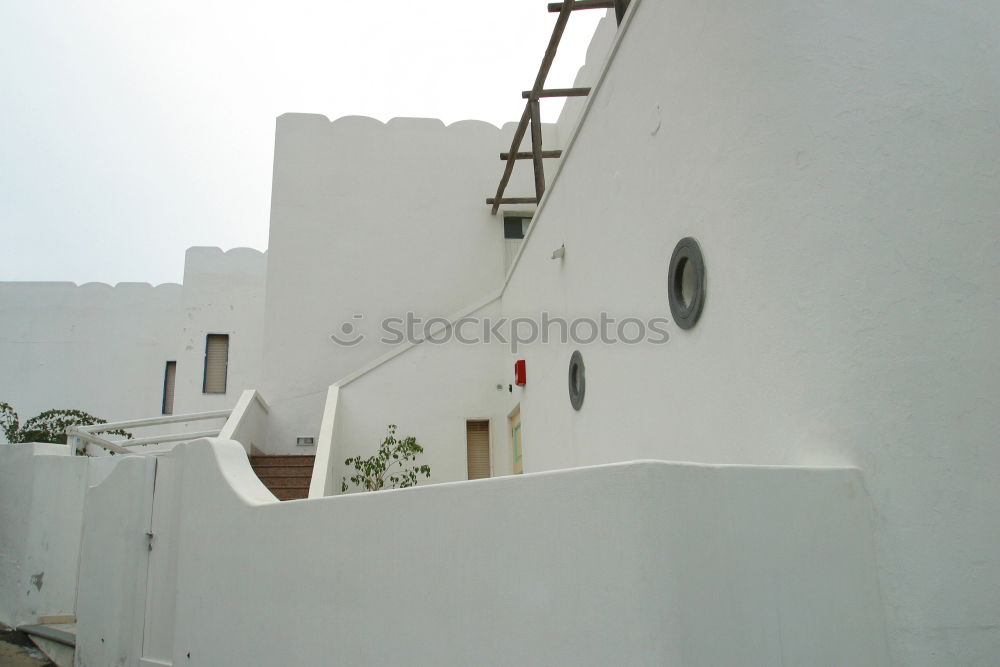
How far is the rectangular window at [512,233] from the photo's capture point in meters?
13.5

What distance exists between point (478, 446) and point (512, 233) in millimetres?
4246

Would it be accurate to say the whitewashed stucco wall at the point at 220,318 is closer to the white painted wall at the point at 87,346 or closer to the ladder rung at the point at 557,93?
the white painted wall at the point at 87,346

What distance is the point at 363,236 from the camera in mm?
13086

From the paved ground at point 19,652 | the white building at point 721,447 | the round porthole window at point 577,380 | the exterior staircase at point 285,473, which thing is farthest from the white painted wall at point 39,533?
the round porthole window at point 577,380

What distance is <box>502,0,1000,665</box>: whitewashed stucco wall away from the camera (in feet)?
9.76

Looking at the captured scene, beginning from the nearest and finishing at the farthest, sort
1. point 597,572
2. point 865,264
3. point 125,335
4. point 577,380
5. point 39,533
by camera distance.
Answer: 1. point 597,572
2. point 865,264
3. point 577,380
4. point 39,533
5. point 125,335

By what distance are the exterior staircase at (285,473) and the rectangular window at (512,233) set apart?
5091 millimetres

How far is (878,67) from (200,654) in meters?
5.50

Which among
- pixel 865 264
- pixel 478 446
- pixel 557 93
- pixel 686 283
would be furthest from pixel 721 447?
pixel 478 446

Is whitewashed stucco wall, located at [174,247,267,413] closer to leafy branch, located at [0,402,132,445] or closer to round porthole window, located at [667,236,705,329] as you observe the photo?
leafy branch, located at [0,402,132,445]

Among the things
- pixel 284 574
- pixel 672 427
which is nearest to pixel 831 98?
pixel 672 427

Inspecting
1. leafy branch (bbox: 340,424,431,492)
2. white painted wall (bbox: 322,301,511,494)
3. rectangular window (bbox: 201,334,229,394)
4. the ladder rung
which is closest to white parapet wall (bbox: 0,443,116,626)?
leafy branch (bbox: 340,424,431,492)

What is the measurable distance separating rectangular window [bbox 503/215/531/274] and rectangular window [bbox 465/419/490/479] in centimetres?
333

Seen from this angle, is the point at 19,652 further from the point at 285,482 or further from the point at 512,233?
the point at 512,233
